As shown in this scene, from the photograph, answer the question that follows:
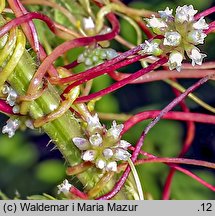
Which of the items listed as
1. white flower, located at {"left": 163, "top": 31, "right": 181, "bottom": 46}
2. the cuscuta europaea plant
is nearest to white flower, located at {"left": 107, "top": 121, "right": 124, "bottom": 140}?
the cuscuta europaea plant

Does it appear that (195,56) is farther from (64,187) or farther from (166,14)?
(64,187)

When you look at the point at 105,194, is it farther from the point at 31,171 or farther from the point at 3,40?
the point at 31,171

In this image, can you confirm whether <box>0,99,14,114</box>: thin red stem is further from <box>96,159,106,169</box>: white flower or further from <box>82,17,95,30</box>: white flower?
<box>82,17,95,30</box>: white flower

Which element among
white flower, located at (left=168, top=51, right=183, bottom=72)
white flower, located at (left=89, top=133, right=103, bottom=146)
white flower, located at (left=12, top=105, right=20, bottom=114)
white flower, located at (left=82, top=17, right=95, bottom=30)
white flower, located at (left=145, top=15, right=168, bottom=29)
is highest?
white flower, located at (left=82, top=17, right=95, bottom=30)

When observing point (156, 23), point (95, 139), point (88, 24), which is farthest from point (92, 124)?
point (88, 24)

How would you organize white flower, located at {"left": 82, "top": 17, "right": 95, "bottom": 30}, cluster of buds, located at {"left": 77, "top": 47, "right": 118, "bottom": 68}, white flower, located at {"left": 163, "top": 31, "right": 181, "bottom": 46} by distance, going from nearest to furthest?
white flower, located at {"left": 163, "top": 31, "right": 181, "bottom": 46}
cluster of buds, located at {"left": 77, "top": 47, "right": 118, "bottom": 68}
white flower, located at {"left": 82, "top": 17, "right": 95, "bottom": 30}

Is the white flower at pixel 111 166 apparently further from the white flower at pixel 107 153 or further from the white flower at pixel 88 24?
the white flower at pixel 88 24

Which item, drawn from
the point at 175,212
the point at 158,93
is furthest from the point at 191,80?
the point at 175,212
